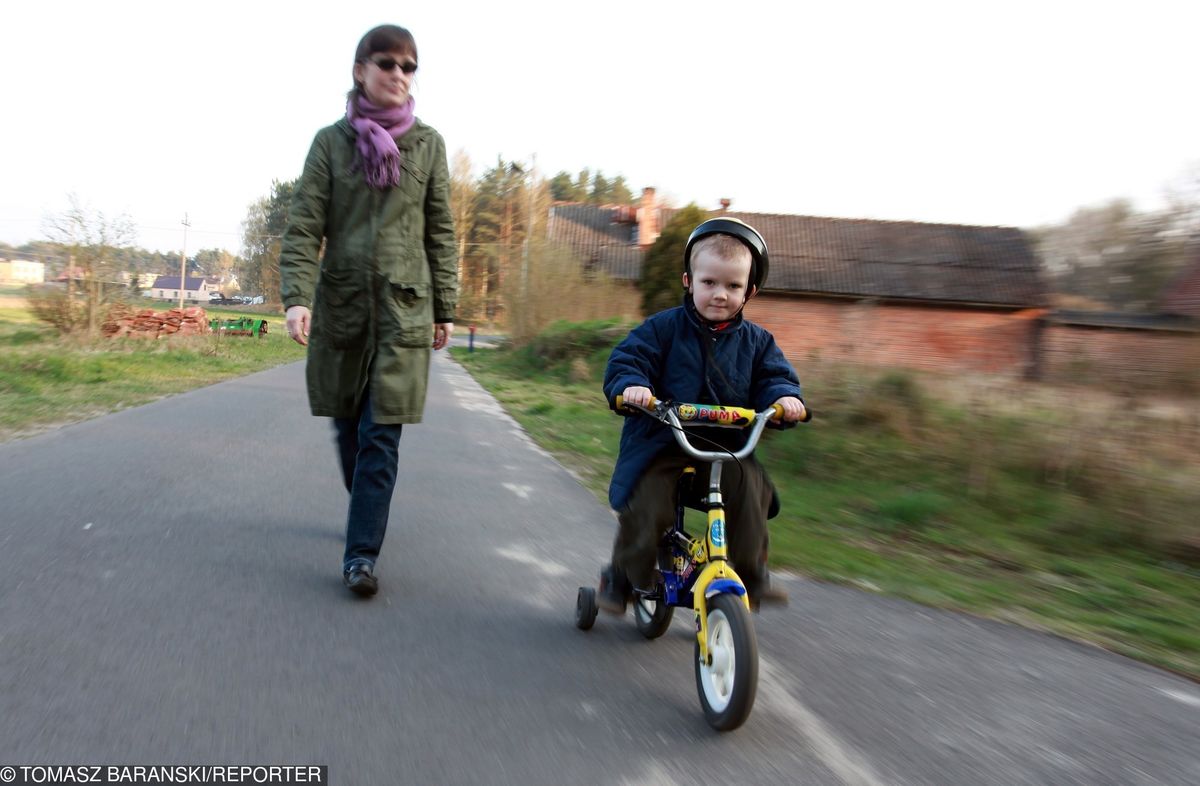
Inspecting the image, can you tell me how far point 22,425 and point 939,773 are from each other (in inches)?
327

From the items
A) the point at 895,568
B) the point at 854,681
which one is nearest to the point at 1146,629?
the point at 895,568

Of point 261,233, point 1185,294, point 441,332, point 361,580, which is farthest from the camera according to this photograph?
point 261,233

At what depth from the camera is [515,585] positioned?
421cm

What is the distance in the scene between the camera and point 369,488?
3.87 meters

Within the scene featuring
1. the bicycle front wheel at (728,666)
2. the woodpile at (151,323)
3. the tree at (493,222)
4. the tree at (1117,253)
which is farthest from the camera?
the tree at (493,222)

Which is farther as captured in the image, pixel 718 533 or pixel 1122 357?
pixel 1122 357

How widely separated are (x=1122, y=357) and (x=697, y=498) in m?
4.72

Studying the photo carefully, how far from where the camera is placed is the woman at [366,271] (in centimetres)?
380

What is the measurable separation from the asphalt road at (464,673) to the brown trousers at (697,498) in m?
0.42

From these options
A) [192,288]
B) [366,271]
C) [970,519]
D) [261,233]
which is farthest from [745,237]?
[192,288]

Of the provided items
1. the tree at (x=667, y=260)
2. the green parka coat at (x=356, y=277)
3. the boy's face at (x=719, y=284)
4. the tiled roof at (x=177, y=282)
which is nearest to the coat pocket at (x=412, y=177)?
the green parka coat at (x=356, y=277)

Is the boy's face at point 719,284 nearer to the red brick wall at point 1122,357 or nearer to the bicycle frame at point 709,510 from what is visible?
the bicycle frame at point 709,510

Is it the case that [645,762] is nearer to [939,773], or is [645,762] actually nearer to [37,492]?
[939,773]

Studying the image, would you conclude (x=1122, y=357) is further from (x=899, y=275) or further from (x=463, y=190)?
(x=463, y=190)
